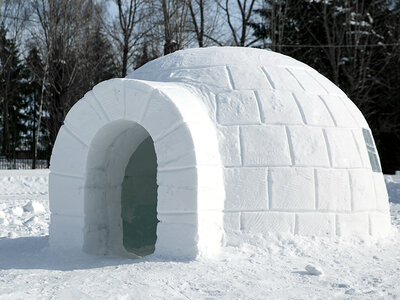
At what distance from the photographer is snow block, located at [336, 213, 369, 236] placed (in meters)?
5.73

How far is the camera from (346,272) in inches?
191

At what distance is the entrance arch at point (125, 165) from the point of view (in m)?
5.14

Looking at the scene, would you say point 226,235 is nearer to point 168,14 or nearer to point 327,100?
point 327,100

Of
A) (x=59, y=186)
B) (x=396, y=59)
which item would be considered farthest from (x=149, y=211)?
(x=396, y=59)

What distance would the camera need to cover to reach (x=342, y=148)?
5906 millimetres

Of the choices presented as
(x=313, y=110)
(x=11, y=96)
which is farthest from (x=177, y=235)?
(x=11, y=96)

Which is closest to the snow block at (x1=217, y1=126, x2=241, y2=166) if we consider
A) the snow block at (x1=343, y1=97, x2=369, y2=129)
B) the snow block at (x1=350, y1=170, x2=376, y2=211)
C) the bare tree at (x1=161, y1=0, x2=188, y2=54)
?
the snow block at (x1=350, y1=170, x2=376, y2=211)

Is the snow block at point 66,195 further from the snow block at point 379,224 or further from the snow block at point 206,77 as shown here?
the snow block at point 379,224

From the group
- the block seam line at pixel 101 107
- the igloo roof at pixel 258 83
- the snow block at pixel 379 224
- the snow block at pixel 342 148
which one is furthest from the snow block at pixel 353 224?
the block seam line at pixel 101 107

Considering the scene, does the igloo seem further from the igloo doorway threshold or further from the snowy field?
the snowy field

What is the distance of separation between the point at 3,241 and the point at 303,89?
174 inches

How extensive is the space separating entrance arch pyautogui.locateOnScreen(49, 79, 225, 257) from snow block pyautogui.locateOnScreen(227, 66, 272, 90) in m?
0.57

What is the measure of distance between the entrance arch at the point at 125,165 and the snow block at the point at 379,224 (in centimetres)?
194

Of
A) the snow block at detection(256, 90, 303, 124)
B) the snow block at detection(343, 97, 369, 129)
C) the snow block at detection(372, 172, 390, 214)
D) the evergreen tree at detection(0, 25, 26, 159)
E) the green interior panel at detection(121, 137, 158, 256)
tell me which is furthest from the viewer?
the evergreen tree at detection(0, 25, 26, 159)
